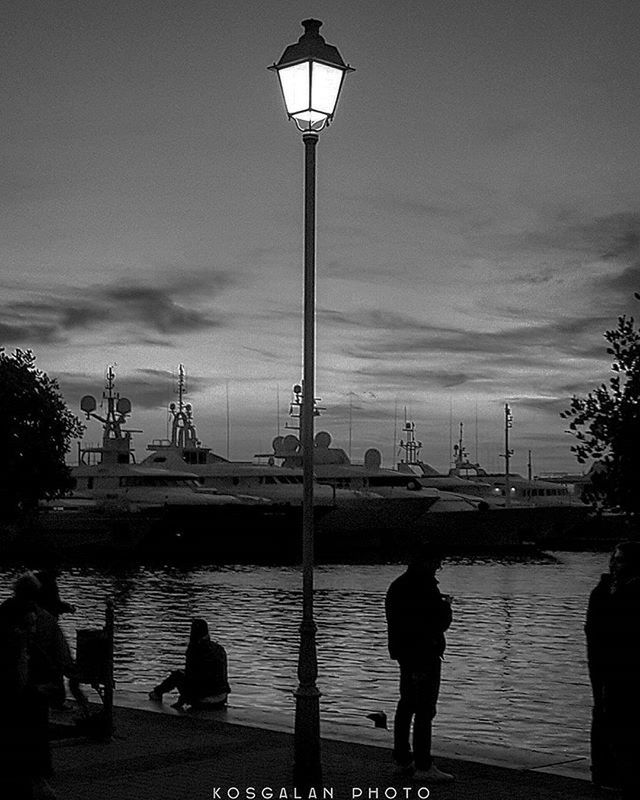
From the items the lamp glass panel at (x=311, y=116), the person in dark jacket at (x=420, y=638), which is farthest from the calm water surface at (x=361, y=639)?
the lamp glass panel at (x=311, y=116)

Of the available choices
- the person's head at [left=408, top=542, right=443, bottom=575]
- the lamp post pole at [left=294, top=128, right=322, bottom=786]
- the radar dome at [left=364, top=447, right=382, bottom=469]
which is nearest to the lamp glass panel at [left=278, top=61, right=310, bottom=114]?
the lamp post pole at [left=294, top=128, right=322, bottom=786]

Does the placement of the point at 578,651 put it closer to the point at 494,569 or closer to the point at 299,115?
the point at 299,115

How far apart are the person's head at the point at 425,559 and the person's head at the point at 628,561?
6.03 feet

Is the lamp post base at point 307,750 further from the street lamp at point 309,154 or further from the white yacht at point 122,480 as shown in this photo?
the white yacht at point 122,480

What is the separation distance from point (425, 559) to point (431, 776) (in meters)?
1.78

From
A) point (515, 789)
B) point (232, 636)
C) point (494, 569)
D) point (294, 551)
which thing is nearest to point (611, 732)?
point (515, 789)

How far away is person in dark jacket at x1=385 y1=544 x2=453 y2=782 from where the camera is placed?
950 centimetres

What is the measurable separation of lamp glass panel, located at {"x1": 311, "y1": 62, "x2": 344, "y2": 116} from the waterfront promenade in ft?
18.4

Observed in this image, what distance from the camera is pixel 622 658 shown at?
723 cm

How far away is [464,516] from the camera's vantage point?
83.2 m

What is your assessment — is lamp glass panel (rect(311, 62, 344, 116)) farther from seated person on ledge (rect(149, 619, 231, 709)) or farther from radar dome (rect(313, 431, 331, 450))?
radar dome (rect(313, 431, 331, 450))

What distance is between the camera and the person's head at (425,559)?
9.38m

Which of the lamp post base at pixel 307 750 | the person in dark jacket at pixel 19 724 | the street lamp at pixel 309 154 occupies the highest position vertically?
the street lamp at pixel 309 154

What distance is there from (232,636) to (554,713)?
12.6 meters
